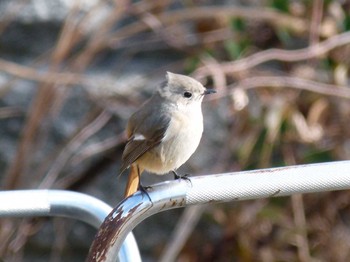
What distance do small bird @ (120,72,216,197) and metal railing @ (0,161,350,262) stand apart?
2.58 feet

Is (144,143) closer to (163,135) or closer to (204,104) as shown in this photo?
(163,135)

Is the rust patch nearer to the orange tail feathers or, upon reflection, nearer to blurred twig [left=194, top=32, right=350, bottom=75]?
the orange tail feathers

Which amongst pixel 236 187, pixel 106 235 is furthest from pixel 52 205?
pixel 236 187

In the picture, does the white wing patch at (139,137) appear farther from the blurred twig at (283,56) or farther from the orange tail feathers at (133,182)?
the blurred twig at (283,56)

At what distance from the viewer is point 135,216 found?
1.91 metres

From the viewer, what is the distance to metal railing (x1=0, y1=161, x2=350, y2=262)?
6.40ft

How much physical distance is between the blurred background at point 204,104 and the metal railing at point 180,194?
199 cm

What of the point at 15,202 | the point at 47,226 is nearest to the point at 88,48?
the point at 47,226

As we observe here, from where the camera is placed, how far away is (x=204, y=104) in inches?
171

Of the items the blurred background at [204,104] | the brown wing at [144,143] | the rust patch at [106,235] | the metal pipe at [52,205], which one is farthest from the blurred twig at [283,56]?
the rust patch at [106,235]

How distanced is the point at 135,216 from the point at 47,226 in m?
2.66

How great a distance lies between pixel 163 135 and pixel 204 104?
1392 millimetres

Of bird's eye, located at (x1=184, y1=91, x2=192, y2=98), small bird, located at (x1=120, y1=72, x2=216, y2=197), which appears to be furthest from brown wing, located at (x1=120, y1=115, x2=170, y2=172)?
bird's eye, located at (x1=184, y1=91, x2=192, y2=98)

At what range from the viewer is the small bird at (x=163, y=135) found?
2.94 m
